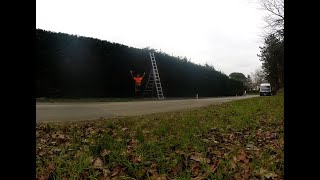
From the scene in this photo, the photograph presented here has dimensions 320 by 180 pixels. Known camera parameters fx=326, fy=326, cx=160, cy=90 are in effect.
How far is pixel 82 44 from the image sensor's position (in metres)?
18.6

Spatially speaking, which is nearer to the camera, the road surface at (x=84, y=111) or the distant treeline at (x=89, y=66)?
the road surface at (x=84, y=111)

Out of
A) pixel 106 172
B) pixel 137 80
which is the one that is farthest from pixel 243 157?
pixel 137 80

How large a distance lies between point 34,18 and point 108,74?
18290mm

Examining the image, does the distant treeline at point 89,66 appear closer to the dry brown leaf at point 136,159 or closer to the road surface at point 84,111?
the road surface at point 84,111

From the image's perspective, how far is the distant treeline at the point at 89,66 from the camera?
56.5ft

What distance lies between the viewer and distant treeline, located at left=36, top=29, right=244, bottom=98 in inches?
→ 678

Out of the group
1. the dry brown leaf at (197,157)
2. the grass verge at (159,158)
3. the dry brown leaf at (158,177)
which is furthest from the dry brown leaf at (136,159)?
the dry brown leaf at (197,157)

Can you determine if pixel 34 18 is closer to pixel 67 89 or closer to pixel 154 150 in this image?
pixel 154 150

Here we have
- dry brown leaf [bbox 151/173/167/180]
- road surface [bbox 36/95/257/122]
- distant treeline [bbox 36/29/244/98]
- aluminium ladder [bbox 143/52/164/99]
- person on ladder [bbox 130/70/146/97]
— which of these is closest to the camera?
dry brown leaf [bbox 151/173/167/180]

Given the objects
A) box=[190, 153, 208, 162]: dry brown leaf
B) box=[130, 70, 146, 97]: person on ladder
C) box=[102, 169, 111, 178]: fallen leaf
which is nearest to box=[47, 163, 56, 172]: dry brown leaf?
box=[102, 169, 111, 178]: fallen leaf

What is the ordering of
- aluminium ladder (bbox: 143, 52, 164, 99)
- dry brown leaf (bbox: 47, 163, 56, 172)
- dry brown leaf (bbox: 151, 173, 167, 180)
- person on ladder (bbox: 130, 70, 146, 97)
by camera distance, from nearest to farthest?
dry brown leaf (bbox: 151, 173, 167, 180) → dry brown leaf (bbox: 47, 163, 56, 172) → person on ladder (bbox: 130, 70, 146, 97) → aluminium ladder (bbox: 143, 52, 164, 99)

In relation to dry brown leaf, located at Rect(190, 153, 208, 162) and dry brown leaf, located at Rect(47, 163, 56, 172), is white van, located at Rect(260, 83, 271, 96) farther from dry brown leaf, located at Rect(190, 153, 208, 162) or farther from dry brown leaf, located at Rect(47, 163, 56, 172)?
dry brown leaf, located at Rect(47, 163, 56, 172)
